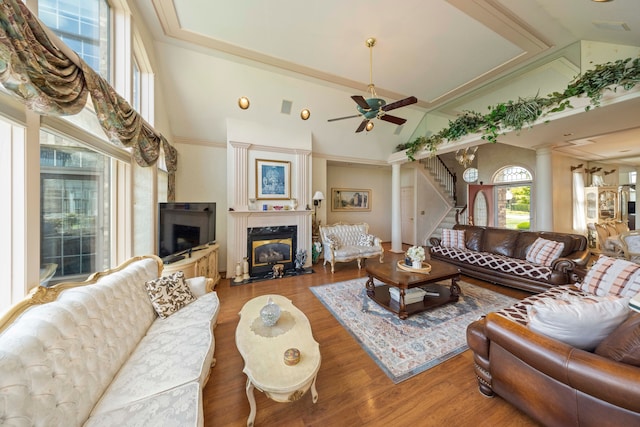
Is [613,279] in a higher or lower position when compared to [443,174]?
lower

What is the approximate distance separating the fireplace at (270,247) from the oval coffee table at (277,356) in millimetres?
2470

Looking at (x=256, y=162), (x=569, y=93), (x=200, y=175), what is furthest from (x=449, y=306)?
(x=200, y=175)

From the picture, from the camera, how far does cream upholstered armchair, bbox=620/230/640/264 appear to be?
3992mm

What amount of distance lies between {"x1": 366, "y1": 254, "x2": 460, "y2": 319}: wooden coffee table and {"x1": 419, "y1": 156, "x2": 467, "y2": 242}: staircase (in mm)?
4349

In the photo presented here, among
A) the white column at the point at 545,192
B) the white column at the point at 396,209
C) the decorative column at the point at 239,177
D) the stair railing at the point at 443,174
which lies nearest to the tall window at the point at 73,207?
the decorative column at the point at 239,177

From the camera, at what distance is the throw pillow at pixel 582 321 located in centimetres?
131

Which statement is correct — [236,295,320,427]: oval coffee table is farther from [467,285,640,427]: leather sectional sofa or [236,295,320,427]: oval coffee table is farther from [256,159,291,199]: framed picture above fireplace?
[256,159,291,199]: framed picture above fireplace

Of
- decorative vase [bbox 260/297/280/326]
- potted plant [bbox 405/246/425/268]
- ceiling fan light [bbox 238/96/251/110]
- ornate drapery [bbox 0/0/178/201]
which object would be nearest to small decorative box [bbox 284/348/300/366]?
decorative vase [bbox 260/297/280/326]

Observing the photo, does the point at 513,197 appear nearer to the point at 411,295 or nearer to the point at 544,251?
the point at 544,251

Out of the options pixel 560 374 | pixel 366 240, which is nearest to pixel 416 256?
pixel 560 374

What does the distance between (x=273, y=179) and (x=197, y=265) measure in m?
2.34

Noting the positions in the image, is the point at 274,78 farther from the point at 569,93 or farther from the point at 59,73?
the point at 569,93

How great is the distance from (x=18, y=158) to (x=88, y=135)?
0.73 m

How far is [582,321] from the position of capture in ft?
4.30
